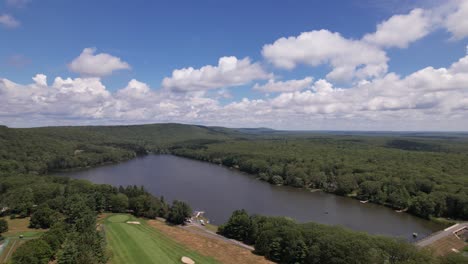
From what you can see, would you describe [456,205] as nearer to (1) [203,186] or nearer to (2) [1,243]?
(1) [203,186]

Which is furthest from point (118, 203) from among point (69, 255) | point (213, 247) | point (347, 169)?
point (347, 169)

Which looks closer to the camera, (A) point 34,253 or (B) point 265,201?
(A) point 34,253

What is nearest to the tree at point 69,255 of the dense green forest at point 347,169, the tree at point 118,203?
the tree at point 118,203

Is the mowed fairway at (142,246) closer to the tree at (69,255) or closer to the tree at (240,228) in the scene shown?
the tree at (69,255)

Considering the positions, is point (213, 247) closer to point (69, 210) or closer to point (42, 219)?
point (69, 210)

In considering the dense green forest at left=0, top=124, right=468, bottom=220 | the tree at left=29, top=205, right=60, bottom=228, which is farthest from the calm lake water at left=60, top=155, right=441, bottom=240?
the tree at left=29, top=205, right=60, bottom=228
